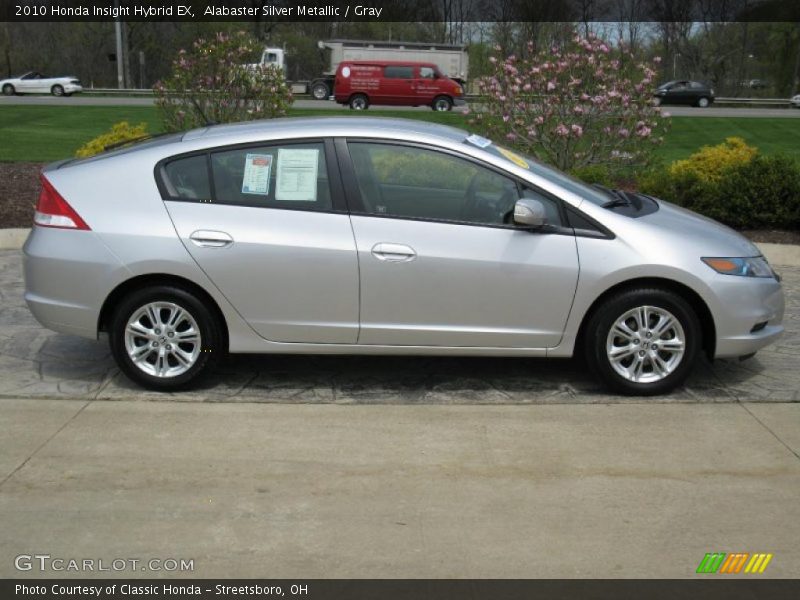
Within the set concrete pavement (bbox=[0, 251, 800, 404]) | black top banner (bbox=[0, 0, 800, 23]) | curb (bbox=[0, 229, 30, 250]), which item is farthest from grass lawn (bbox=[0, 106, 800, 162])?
concrete pavement (bbox=[0, 251, 800, 404])

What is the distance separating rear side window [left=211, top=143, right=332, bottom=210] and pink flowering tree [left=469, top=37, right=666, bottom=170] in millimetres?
6596

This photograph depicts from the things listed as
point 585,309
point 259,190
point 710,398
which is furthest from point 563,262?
point 259,190

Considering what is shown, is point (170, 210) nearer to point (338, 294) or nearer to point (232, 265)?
point (232, 265)

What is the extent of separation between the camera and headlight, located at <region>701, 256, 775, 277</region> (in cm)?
596

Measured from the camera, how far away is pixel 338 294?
233 inches

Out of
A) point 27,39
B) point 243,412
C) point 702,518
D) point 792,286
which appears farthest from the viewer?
point 27,39

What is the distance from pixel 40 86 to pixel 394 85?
1701 centimetres

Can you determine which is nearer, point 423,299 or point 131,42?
point 423,299

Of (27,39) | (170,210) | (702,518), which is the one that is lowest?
(702,518)

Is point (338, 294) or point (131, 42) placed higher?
point (131, 42)

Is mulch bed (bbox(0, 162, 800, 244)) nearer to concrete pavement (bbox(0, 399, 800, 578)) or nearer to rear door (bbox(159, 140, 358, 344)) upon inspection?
concrete pavement (bbox(0, 399, 800, 578))

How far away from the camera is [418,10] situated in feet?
180

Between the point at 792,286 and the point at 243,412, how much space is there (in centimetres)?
569
